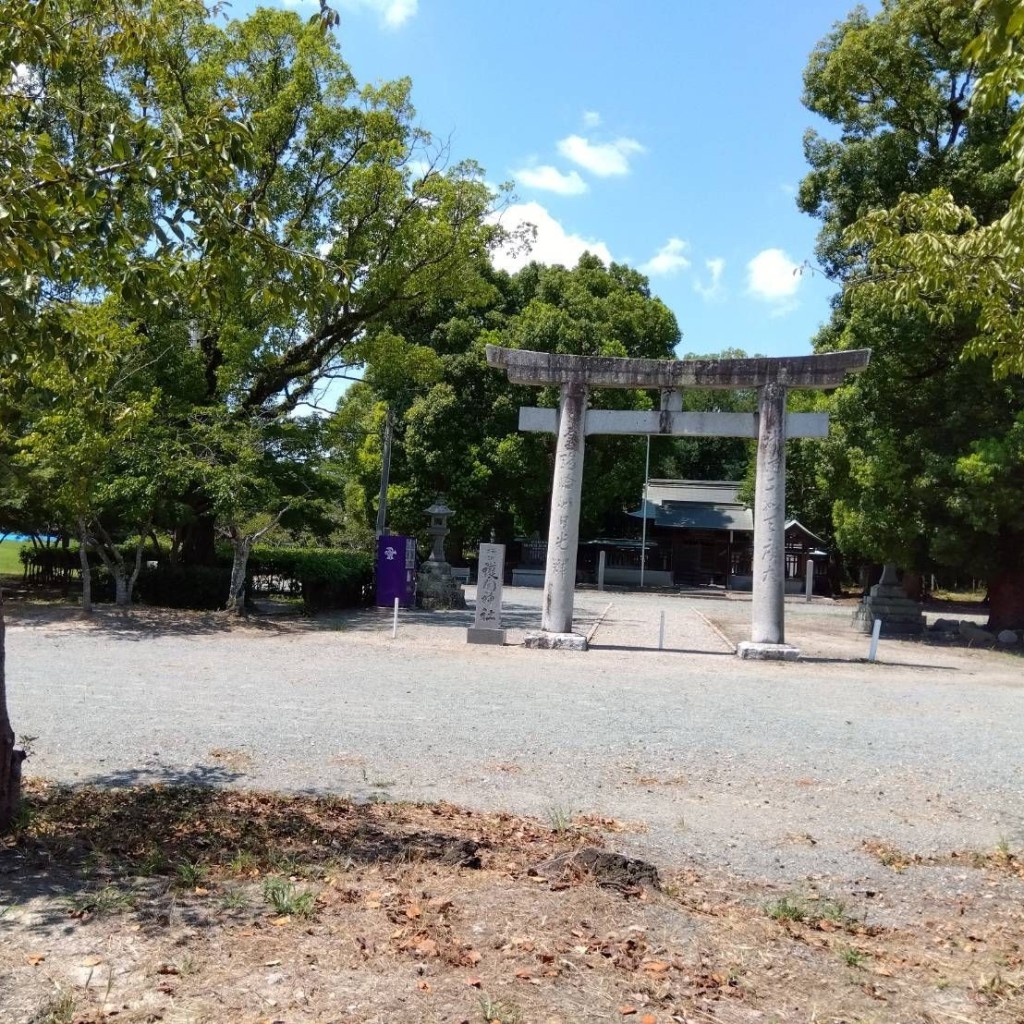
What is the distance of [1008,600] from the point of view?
803 inches

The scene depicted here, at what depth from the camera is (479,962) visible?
11.2 feet

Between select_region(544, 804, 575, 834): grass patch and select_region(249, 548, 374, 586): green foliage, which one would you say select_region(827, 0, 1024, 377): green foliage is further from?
select_region(249, 548, 374, 586): green foliage

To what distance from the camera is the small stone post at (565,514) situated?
625 inches

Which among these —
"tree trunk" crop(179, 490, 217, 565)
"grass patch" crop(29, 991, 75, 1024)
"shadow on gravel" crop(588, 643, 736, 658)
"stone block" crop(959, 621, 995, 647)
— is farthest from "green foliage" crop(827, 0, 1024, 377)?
"tree trunk" crop(179, 490, 217, 565)

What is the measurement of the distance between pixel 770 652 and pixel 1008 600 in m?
8.68

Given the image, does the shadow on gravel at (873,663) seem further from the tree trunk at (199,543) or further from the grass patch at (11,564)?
the grass patch at (11,564)

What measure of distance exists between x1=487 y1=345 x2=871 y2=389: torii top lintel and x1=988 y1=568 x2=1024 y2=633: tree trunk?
7.60 m

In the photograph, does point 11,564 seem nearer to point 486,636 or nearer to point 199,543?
point 199,543

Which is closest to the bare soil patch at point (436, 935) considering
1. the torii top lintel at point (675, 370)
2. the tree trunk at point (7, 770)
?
the tree trunk at point (7, 770)

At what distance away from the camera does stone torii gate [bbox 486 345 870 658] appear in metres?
15.3

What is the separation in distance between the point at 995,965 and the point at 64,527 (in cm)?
2007

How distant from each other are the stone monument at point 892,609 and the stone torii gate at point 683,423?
7512 millimetres

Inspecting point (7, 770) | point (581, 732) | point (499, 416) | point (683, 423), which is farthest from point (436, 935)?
point (499, 416)

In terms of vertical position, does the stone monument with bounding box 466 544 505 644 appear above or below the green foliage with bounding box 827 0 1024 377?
below
